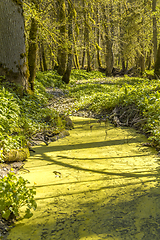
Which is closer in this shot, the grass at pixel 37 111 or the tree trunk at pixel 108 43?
the grass at pixel 37 111

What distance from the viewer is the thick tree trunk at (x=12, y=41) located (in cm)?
648

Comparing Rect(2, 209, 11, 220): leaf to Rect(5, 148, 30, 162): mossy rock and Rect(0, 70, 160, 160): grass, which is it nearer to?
Rect(0, 70, 160, 160): grass

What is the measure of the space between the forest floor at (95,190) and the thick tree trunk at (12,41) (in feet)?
9.34

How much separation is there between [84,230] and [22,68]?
5.92 m

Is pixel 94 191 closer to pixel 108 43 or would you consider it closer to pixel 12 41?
pixel 12 41

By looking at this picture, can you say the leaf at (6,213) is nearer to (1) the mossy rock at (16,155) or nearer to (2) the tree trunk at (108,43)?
(1) the mossy rock at (16,155)

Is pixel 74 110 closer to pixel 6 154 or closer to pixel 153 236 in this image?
pixel 6 154

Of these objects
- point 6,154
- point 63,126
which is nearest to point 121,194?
point 6,154

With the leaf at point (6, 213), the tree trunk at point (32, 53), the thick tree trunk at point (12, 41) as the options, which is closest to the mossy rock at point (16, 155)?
the leaf at point (6, 213)

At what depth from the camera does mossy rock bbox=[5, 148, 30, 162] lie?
4.29 meters

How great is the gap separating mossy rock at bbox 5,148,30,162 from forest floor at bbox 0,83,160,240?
165 millimetres

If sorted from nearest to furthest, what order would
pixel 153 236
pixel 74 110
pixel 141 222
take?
pixel 153 236
pixel 141 222
pixel 74 110

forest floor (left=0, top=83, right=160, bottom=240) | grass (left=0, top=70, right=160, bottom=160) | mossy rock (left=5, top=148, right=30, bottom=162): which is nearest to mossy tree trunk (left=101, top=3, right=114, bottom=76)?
grass (left=0, top=70, right=160, bottom=160)

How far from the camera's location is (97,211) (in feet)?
9.82
